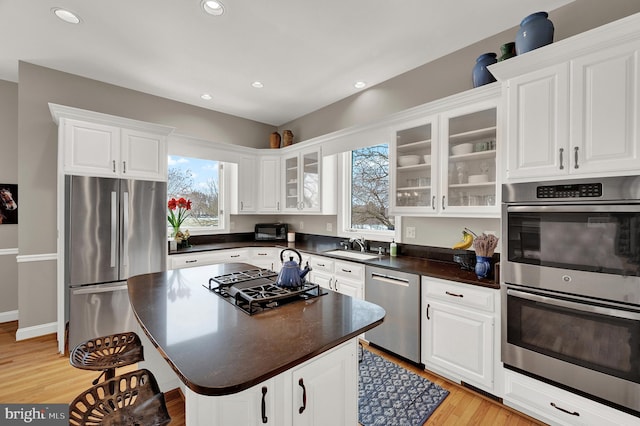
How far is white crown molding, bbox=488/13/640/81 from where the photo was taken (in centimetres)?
149

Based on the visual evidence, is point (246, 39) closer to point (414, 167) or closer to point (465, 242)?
point (414, 167)

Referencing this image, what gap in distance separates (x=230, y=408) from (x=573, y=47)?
2.57 m

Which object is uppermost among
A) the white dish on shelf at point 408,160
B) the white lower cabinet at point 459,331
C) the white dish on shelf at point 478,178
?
the white dish on shelf at point 408,160

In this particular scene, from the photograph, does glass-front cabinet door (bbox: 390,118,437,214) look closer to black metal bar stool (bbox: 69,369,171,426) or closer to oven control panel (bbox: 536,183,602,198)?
oven control panel (bbox: 536,183,602,198)

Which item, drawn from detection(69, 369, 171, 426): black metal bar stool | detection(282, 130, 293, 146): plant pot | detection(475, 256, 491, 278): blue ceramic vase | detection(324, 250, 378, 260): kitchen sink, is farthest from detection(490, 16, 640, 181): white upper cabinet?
detection(282, 130, 293, 146): plant pot

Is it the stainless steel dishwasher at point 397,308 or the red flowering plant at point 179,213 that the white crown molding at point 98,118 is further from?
the stainless steel dishwasher at point 397,308

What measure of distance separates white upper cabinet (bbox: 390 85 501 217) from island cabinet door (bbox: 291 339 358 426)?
1.68 metres

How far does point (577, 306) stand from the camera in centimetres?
165

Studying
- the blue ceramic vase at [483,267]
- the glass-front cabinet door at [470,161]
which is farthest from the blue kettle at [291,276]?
the glass-front cabinet door at [470,161]

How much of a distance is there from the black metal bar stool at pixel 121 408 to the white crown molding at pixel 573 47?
2735 mm

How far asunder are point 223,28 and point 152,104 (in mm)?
1965

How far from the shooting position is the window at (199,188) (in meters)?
4.02

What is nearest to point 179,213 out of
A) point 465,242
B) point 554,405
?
point 465,242

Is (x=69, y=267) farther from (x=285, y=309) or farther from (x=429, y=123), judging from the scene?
(x=429, y=123)
